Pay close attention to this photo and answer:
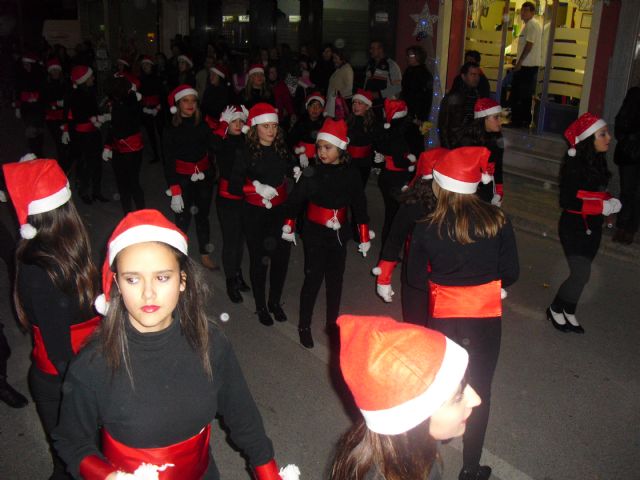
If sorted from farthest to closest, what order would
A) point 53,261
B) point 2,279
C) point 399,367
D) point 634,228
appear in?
1. point 634,228
2. point 2,279
3. point 53,261
4. point 399,367

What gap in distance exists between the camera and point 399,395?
6.18ft

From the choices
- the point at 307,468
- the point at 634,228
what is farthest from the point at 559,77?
the point at 307,468

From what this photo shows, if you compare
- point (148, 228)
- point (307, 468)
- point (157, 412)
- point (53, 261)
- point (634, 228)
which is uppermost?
point (148, 228)

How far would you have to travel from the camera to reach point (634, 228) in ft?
25.5

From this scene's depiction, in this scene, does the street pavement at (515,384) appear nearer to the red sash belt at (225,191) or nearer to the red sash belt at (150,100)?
the red sash belt at (225,191)

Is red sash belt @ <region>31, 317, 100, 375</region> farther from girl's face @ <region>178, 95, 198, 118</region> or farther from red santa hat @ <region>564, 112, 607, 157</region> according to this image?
red santa hat @ <region>564, 112, 607, 157</region>

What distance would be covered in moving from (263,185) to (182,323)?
3.16m

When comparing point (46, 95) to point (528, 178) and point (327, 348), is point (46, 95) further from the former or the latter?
point (528, 178)

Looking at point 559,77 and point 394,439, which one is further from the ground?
point 559,77

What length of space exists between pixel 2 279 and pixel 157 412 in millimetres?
5738

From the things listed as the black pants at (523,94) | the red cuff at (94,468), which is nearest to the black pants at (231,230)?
the red cuff at (94,468)

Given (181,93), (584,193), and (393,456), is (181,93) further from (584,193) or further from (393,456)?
(393,456)

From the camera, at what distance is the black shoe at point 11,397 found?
15.1 feet

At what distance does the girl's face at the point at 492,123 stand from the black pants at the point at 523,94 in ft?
22.6
